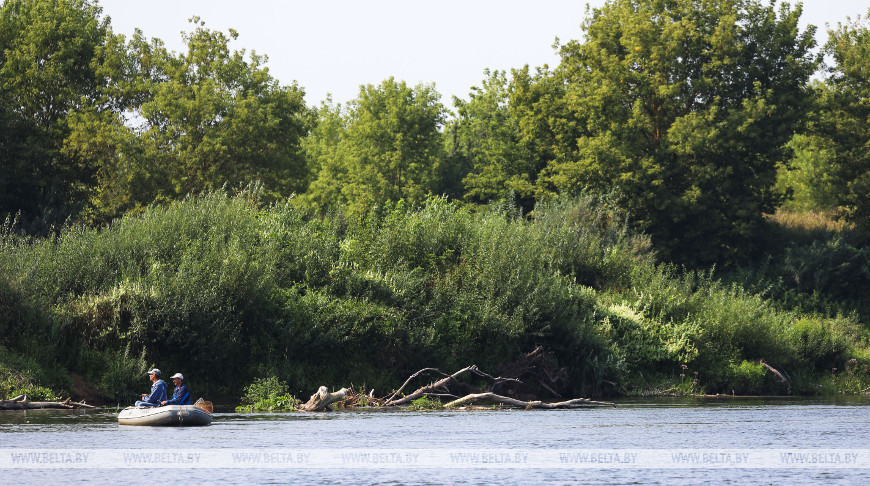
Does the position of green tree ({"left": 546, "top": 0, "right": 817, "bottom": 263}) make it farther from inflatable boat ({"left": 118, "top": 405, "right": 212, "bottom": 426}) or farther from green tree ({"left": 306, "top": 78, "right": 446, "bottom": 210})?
inflatable boat ({"left": 118, "top": 405, "right": 212, "bottom": 426})

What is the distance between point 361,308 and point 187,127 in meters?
29.1

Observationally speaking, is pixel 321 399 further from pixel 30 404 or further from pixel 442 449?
pixel 442 449

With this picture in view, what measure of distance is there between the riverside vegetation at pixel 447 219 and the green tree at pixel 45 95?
21cm

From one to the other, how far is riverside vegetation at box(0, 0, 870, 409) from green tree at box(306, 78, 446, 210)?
0.26m

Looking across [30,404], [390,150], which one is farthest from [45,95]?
[30,404]

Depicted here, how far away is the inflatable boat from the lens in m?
33.3

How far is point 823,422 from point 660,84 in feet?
132

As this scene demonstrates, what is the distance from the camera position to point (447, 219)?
52875 millimetres

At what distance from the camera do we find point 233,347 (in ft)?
140

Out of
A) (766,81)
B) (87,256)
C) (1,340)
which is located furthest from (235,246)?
(766,81)

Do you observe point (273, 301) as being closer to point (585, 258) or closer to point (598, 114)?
point (585, 258)

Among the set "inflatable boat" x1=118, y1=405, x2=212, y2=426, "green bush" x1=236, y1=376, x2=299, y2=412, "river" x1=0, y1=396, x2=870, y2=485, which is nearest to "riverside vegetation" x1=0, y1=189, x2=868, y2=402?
"green bush" x1=236, y1=376, x2=299, y2=412

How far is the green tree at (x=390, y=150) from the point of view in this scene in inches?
3516

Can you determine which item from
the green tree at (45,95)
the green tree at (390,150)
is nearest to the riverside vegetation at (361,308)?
the green tree at (45,95)
